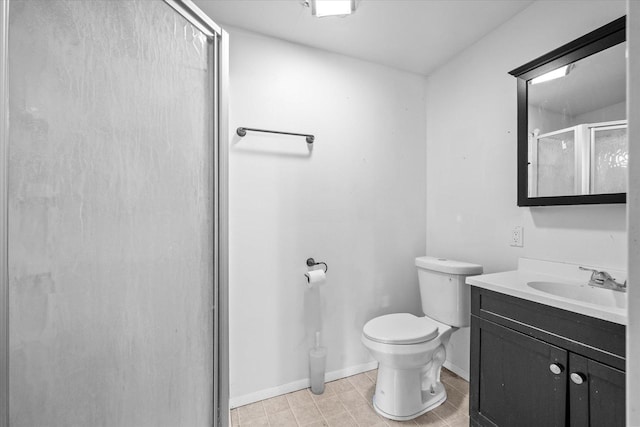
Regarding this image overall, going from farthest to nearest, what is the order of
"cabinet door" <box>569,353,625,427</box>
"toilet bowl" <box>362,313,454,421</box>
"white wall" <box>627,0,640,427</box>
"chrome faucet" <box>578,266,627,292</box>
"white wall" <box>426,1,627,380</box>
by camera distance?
"toilet bowl" <box>362,313,454,421</box>, "white wall" <box>426,1,627,380</box>, "chrome faucet" <box>578,266,627,292</box>, "cabinet door" <box>569,353,625,427</box>, "white wall" <box>627,0,640,427</box>

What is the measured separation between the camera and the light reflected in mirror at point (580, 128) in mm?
1163

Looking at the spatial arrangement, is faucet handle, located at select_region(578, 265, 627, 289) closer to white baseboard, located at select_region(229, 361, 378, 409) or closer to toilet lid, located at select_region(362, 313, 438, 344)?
toilet lid, located at select_region(362, 313, 438, 344)

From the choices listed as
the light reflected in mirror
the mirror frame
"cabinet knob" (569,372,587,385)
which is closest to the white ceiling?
the mirror frame

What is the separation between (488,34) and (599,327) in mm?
1715

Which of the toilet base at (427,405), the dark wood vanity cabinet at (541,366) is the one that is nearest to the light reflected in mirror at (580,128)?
the dark wood vanity cabinet at (541,366)

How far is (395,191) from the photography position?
210cm

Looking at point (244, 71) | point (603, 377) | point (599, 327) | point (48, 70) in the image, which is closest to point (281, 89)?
point (244, 71)

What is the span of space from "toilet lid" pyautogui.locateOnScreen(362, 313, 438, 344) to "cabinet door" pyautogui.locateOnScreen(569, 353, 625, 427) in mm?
626

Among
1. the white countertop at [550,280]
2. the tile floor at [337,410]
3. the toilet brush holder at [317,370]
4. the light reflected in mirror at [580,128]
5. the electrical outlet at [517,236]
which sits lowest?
the tile floor at [337,410]

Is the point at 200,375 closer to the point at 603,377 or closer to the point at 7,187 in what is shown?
the point at 7,187

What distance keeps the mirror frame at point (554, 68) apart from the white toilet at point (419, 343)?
0.53m

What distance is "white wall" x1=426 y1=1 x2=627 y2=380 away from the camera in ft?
4.18

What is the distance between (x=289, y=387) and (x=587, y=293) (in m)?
1.66

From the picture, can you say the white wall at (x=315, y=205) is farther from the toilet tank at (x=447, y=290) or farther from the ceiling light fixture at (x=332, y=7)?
the ceiling light fixture at (x=332, y=7)
